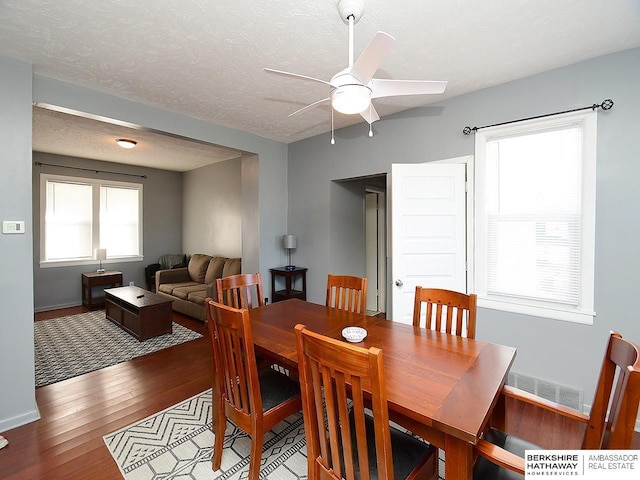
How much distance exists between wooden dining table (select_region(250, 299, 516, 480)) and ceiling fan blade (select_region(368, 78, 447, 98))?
148 centimetres

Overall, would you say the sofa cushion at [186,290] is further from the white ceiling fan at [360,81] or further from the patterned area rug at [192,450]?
the white ceiling fan at [360,81]

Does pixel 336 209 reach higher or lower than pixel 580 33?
lower

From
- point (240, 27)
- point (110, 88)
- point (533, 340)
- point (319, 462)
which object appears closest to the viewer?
point (319, 462)

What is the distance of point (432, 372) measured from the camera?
1346 mm

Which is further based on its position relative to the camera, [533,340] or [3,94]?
[533,340]

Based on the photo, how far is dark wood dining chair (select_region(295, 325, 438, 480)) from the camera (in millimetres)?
976

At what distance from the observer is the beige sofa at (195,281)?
4.65 metres

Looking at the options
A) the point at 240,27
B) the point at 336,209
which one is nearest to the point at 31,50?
the point at 240,27

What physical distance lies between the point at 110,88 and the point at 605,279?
14.7 ft

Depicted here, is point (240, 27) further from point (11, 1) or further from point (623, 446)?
point (623, 446)

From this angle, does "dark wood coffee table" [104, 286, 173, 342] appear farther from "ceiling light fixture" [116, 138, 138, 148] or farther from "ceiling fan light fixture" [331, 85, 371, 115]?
"ceiling fan light fixture" [331, 85, 371, 115]

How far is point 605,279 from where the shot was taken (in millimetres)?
2248

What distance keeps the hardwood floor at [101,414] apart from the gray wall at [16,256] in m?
0.25

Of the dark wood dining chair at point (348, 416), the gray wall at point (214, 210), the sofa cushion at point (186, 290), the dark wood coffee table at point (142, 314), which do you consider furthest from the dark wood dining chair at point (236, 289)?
the gray wall at point (214, 210)
